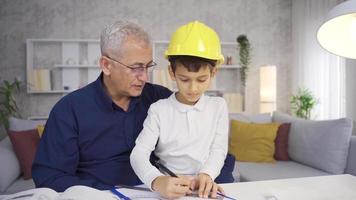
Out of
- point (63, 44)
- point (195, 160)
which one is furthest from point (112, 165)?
point (63, 44)

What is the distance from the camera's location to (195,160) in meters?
1.11

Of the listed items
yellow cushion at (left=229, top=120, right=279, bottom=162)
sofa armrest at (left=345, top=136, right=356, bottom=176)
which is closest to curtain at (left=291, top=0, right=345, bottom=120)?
yellow cushion at (left=229, top=120, right=279, bottom=162)

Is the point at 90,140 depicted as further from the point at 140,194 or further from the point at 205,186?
the point at 205,186

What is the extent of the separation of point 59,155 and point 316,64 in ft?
13.7

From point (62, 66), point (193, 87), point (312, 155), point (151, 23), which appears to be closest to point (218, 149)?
point (193, 87)

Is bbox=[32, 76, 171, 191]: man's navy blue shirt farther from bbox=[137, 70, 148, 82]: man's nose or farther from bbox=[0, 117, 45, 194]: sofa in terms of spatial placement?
bbox=[0, 117, 45, 194]: sofa

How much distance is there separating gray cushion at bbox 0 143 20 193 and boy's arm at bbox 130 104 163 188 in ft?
5.59

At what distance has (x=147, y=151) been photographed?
41.2 inches

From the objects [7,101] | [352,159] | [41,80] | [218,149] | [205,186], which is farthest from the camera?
[41,80]

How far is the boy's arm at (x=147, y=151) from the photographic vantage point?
96 centimetres

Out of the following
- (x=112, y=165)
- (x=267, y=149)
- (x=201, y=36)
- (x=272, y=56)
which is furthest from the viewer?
(x=272, y=56)

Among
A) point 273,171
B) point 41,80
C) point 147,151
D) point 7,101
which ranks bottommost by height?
point 273,171

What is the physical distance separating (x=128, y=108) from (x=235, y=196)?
1.91 feet

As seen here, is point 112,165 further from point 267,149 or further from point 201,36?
point 267,149
